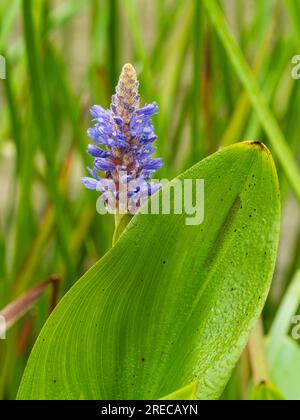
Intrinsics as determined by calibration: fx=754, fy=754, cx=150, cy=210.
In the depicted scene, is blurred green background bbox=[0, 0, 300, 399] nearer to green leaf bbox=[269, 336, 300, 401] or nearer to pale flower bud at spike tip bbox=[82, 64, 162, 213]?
green leaf bbox=[269, 336, 300, 401]

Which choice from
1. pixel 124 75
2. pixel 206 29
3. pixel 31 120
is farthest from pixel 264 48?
pixel 124 75

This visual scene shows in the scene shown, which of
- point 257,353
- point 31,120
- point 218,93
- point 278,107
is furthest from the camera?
point 278,107

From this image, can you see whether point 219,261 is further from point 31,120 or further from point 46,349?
point 31,120

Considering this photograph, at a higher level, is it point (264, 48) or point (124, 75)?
point (264, 48)

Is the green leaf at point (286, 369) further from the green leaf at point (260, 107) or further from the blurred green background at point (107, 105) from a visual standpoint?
the green leaf at point (260, 107)

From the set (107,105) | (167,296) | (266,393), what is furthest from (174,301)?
(107,105)

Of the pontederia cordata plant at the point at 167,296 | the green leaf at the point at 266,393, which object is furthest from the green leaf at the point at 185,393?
the green leaf at the point at 266,393
